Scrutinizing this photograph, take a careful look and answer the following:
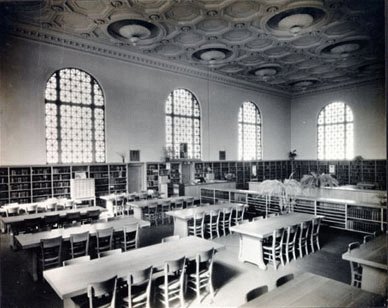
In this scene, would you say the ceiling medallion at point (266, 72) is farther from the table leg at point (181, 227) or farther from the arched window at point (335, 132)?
the table leg at point (181, 227)

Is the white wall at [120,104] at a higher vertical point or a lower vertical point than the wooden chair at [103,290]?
higher

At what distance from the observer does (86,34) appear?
983 centimetres

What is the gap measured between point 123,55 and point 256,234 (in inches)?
364

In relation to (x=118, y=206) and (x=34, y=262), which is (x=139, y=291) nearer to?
(x=34, y=262)

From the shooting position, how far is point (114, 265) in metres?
3.54

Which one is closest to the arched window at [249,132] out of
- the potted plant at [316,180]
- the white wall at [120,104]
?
the white wall at [120,104]

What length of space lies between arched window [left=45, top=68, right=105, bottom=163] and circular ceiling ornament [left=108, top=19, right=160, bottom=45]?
2.16 meters

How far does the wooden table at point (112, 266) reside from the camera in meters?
3.03

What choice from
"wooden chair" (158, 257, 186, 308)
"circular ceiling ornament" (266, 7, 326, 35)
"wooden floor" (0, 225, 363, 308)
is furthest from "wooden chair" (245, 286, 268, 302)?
"circular ceiling ornament" (266, 7, 326, 35)

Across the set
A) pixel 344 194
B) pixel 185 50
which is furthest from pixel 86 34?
pixel 344 194

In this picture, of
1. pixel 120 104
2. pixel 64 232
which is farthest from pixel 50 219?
pixel 120 104

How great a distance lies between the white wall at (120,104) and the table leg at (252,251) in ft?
23.5

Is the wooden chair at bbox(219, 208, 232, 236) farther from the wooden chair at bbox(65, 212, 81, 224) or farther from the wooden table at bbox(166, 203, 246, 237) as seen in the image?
the wooden chair at bbox(65, 212, 81, 224)

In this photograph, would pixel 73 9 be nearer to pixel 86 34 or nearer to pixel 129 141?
pixel 86 34
